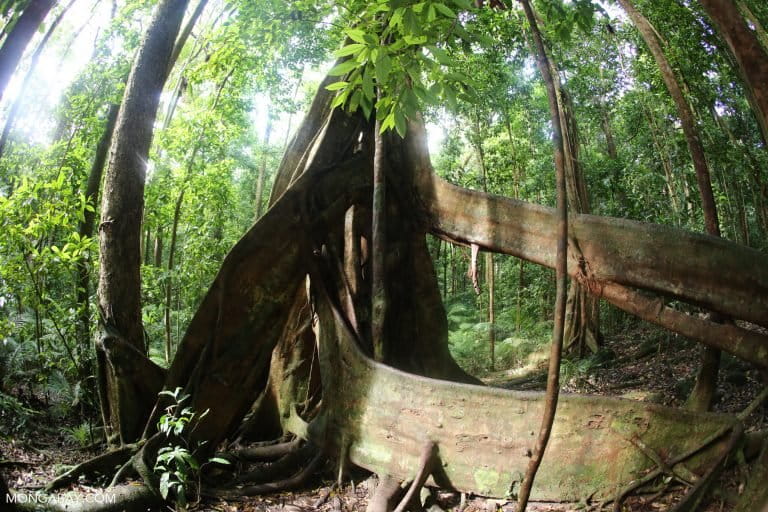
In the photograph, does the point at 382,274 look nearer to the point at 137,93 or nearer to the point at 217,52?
the point at 137,93

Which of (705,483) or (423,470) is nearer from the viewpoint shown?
(705,483)

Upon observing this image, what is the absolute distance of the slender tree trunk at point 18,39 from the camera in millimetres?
1429

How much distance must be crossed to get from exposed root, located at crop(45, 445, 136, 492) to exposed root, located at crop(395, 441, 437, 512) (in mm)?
2092

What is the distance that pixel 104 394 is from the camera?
4.31 m

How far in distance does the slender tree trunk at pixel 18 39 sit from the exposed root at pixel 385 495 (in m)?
2.88

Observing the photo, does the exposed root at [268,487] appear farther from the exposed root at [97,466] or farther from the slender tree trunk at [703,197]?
the slender tree trunk at [703,197]

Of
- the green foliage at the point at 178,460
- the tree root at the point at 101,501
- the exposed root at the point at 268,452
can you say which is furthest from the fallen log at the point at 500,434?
the tree root at the point at 101,501

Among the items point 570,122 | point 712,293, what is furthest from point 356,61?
point 570,122

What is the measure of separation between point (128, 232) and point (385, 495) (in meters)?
2.87


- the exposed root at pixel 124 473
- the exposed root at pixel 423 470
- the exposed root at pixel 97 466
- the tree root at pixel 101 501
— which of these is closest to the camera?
the tree root at pixel 101 501

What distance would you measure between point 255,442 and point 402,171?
300cm

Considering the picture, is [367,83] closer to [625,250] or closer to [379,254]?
[625,250]

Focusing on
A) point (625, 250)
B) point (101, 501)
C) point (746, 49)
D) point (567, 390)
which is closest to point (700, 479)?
point (625, 250)

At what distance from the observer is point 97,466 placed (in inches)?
144
